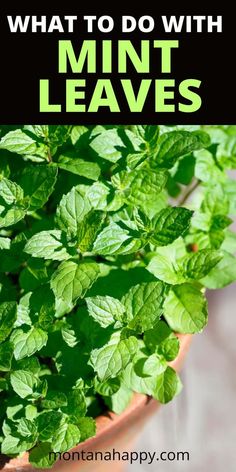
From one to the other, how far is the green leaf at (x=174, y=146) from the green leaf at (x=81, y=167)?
0.08 metres

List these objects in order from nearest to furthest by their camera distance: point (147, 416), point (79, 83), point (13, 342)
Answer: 1. point (13, 342)
2. point (79, 83)
3. point (147, 416)

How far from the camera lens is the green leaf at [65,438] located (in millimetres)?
881

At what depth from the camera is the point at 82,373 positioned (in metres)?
0.93

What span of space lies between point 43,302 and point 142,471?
728 mm

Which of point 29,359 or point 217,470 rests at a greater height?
point 29,359

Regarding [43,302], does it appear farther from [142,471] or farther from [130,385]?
[142,471]

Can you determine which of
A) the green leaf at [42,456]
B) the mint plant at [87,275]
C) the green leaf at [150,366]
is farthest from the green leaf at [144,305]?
the green leaf at [42,456]

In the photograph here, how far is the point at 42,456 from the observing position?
0.92m

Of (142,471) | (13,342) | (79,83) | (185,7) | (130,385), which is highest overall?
(185,7)

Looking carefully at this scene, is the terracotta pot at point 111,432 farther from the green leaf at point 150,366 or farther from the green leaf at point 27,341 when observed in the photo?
the green leaf at point 27,341

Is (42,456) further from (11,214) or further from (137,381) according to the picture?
(11,214)

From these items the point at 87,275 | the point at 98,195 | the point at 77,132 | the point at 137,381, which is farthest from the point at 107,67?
the point at 137,381

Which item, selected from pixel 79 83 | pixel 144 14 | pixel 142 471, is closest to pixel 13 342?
pixel 79 83

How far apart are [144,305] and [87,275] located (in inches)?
3.1
